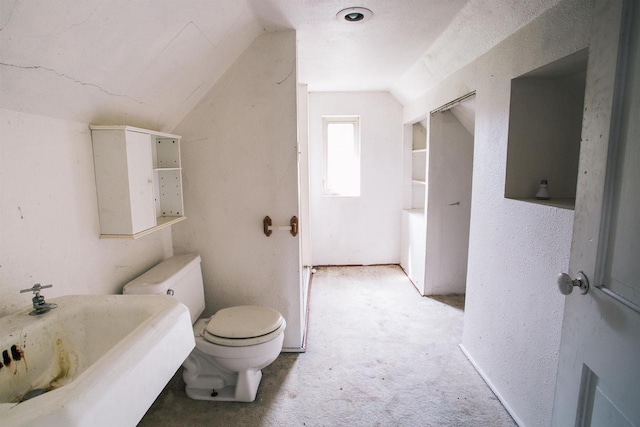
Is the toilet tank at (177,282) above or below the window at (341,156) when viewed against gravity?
below

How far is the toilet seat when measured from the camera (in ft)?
5.24

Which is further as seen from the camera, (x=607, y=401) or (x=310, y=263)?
(x=310, y=263)

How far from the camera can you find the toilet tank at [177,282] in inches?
61.1

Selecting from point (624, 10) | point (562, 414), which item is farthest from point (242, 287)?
point (624, 10)

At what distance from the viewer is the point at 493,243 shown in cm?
174

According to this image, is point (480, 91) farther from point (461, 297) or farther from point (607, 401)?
point (461, 297)

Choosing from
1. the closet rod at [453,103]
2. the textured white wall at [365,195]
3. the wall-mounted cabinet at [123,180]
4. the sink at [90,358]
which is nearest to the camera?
the sink at [90,358]

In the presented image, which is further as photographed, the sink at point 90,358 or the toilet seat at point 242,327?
the toilet seat at point 242,327

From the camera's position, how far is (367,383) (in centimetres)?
183

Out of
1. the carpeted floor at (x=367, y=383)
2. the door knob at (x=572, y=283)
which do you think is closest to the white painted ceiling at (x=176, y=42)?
the door knob at (x=572, y=283)

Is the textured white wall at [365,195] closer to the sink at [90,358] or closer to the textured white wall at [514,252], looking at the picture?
the textured white wall at [514,252]

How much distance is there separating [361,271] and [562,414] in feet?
8.99

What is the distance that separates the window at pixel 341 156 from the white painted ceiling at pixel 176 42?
112cm

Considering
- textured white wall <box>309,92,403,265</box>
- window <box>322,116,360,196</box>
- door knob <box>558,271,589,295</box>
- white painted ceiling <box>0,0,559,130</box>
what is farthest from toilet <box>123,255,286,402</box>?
window <box>322,116,360,196</box>
